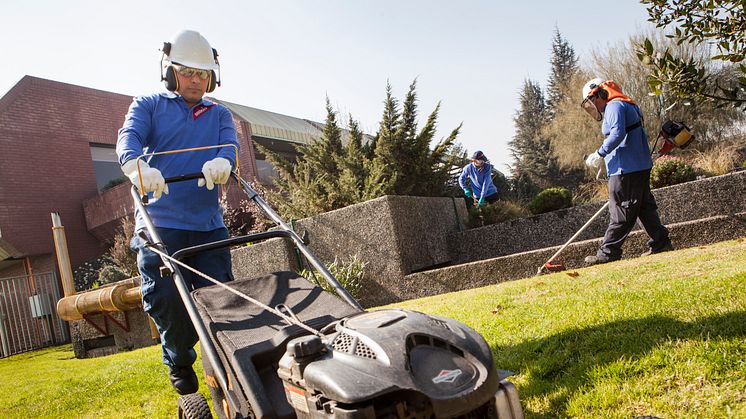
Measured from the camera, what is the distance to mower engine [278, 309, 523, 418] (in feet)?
5.00

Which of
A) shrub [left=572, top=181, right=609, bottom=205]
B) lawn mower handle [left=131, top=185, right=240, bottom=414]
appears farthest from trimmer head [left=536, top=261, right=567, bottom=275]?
shrub [left=572, top=181, right=609, bottom=205]

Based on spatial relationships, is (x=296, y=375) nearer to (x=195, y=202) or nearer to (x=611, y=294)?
(x=195, y=202)

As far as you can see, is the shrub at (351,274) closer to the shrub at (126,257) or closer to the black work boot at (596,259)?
the black work boot at (596,259)

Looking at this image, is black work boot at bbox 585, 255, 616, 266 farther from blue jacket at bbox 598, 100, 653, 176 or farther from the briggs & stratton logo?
the briggs & stratton logo

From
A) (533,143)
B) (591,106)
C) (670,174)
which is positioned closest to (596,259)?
(591,106)

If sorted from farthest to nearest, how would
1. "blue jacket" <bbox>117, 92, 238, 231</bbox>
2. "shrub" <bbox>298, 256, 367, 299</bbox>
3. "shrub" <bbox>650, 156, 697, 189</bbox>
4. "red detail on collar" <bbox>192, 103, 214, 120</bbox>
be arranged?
1. "shrub" <bbox>650, 156, 697, 189</bbox>
2. "shrub" <bbox>298, 256, 367, 299</bbox>
3. "red detail on collar" <bbox>192, 103, 214, 120</bbox>
4. "blue jacket" <bbox>117, 92, 238, 231</bbox>

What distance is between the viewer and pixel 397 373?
5.09 ft

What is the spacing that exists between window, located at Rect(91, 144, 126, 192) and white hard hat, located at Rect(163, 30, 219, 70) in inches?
688

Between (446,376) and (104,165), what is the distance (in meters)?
20.7

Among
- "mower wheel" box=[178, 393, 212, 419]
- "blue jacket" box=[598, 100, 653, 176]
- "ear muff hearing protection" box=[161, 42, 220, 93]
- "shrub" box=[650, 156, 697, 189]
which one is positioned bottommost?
"mower wheel" box=[178, 393, 212, 419]

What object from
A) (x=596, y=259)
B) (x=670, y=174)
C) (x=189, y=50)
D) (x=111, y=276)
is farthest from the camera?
(x=111, y=276)

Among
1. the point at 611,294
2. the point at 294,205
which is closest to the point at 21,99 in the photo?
the point at 294,205

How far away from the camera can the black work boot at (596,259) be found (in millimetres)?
5694

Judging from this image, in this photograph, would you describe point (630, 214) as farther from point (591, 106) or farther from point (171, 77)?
point (171, 77)
